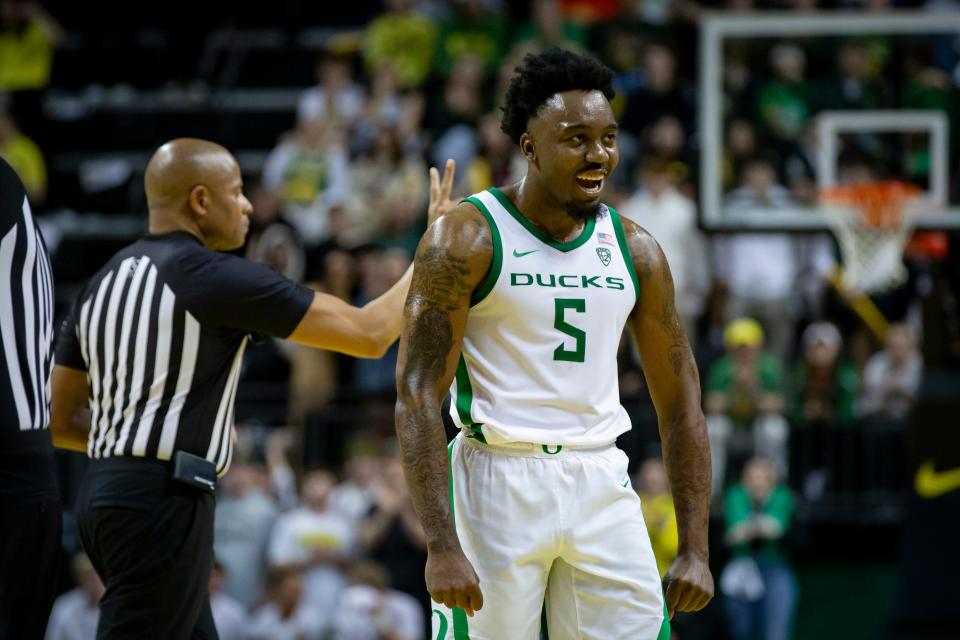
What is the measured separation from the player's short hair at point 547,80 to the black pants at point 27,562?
6.44 ft

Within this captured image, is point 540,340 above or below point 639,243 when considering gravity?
below

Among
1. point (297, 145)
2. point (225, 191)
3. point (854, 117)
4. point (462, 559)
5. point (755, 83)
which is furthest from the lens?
point (297, 145)

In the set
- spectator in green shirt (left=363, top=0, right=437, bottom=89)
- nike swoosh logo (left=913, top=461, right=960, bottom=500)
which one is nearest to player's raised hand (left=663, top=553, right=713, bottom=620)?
nike swoosh logo (left=913, top=461, right=960, bottom=500)

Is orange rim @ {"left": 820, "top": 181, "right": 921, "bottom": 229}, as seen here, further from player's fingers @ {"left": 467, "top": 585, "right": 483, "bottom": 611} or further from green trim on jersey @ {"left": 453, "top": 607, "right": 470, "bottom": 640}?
player's fingers @ {"left": 467, "top": 585, "right": 483, "bottom": 611}

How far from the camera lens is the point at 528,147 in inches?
192

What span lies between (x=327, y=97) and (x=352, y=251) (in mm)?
2821

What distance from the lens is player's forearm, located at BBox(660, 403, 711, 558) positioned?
4887 mm

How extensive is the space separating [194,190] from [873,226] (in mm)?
6998

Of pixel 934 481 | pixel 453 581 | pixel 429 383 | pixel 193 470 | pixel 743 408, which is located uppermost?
pixel 429 383

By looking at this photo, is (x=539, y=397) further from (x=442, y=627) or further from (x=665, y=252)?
(x=665, y=252)

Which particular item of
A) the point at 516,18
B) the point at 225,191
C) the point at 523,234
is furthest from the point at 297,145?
the point at 523,234

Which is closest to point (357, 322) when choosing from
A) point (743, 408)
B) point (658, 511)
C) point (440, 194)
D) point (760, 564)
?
point (440, 194)

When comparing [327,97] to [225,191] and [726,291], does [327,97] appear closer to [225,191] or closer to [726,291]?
[726,291]

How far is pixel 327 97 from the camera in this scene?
15859 millimetres
